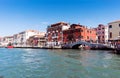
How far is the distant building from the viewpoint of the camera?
4269 cm

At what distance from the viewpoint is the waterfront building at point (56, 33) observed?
75.1 m

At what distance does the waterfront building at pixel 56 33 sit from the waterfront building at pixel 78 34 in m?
2.82

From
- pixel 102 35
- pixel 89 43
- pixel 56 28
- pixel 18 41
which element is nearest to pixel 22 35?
pixel 18 41

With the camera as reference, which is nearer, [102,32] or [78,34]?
[78,34]

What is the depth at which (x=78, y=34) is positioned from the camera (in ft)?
210

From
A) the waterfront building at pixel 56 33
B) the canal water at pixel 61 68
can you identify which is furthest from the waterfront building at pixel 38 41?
the canal water at pixel 61 68

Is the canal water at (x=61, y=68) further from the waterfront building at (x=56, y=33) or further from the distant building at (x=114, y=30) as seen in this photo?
the waterfront building at (x=56, y=33)

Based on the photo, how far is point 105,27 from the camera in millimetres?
72062

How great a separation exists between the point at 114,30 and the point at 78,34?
21863 millimetres

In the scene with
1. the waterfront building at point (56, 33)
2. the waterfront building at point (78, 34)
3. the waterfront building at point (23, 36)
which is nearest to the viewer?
the waterfront building at point (78, 34)

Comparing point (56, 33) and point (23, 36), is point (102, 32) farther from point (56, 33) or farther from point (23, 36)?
point (23, 36)

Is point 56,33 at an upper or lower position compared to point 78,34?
upper

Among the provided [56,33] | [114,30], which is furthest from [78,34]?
[114,30]

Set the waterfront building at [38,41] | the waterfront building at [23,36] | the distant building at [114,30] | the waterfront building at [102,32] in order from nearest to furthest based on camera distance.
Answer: the distant building at [114,30]
the waterfront building at [102,32]
the waterfront building at [38,41]
the waterfront building at [23,36]
